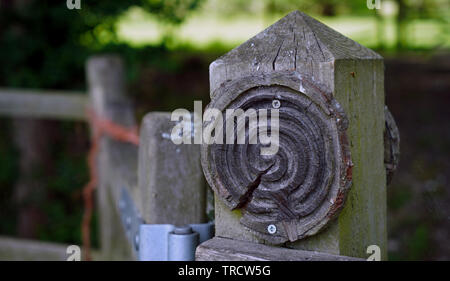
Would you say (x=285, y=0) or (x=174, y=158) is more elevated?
(x=285, y=0)

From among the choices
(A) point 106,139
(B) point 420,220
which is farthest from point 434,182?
(A) point 106,139

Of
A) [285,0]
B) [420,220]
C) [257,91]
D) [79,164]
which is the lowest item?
[420,220]

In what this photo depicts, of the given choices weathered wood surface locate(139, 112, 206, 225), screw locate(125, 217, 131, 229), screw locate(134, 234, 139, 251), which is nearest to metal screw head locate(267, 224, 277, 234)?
weathered wood surface locate(139, 112, 206, 225)

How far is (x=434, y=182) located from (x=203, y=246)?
12.5 ft

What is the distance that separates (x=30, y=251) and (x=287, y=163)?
215 cm

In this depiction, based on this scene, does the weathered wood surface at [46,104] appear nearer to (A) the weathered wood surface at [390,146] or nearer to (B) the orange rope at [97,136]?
(B) the orange rope at [97,136]

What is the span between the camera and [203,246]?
0.92 meters

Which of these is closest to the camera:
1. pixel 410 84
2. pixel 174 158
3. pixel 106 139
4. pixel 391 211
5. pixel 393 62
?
pixel 174 158

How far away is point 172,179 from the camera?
47.0 inches

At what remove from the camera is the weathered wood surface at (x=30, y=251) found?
8.60 ft

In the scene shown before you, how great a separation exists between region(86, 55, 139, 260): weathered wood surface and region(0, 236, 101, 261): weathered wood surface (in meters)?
0.22

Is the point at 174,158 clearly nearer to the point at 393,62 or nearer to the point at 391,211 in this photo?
the point at 391,211

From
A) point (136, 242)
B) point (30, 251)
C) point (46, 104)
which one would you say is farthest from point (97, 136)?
point (136, 242)
